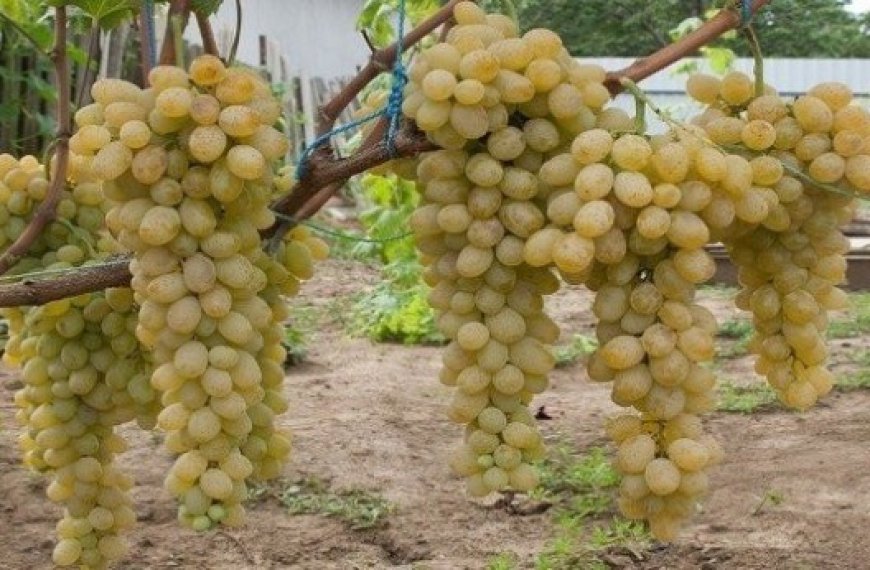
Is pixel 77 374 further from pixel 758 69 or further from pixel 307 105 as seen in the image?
pixel 307 105

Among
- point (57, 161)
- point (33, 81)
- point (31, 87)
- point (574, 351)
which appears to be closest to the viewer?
point (57, 161)

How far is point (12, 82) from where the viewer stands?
599 cm

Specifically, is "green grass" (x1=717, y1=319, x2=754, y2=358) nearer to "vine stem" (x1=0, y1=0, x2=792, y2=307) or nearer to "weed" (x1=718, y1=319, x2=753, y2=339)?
"weed" (x1=718, y1=319, x2=753, y2=339)

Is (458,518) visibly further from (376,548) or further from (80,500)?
(80,500)

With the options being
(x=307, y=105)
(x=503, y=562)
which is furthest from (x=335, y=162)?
(x=307, y=105)

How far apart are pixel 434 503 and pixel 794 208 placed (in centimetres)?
215

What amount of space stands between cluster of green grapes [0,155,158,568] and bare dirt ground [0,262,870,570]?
107cm

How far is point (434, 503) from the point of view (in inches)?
127

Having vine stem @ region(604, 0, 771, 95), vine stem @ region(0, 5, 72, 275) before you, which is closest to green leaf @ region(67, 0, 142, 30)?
vine stem @ region(0, 5, 72, 275)

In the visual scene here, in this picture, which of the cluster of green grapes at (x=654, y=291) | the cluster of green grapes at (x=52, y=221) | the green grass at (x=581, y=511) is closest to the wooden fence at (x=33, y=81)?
the green grass at (x=581, y=511)

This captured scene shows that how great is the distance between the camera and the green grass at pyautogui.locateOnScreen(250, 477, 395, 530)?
10.2 feet

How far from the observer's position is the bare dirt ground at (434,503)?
9.21ft

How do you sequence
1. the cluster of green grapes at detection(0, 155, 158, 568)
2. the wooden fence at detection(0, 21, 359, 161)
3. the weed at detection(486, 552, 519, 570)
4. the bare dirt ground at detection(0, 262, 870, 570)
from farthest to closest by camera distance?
the wooden fence at detection(0, 21, 359, 161), the bare dirt ground at detection(0, 262, 870, 570), the weed at detection(486, 552, 519, 570), the cluster of green grapes at detection(0, 155, 158, 568)

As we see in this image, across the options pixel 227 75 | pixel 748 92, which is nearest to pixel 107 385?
pixel 227 75
